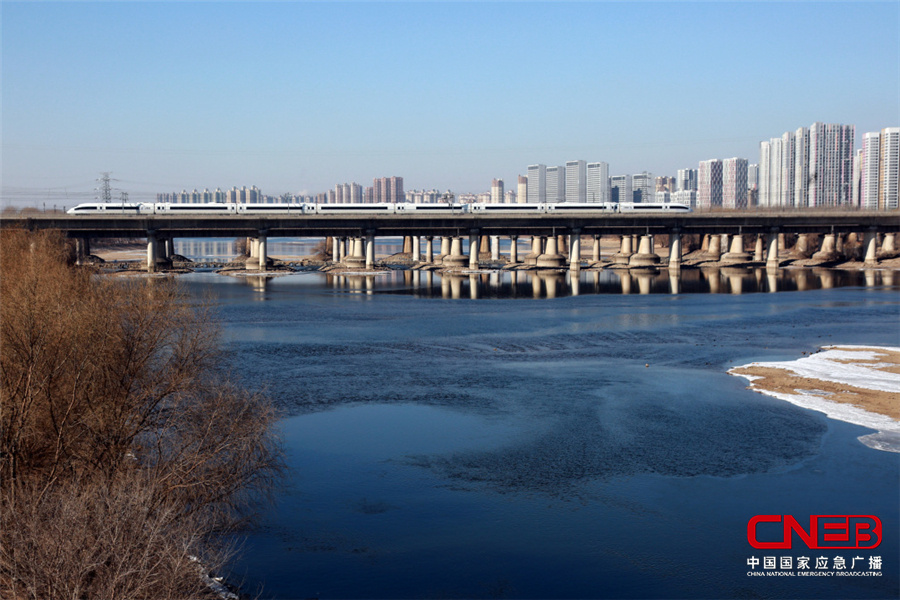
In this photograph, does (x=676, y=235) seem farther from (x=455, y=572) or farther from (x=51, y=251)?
(x=455, y=572)

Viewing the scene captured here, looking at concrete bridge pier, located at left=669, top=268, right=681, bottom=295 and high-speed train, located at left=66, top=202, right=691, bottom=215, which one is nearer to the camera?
concrete bridge pier, located at left=669, top=268, right=681, bottom=295

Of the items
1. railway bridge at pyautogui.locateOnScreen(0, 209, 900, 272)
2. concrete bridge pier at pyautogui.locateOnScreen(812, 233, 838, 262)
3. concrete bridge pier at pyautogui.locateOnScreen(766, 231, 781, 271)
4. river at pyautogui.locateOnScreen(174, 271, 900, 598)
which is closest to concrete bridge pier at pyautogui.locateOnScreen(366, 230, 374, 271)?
railway bridge at pyautogui.locateOnScreen(0, 209, 900, 272)

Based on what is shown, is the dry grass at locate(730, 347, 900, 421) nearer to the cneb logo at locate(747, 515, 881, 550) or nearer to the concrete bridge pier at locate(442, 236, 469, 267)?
the cneb logo at locate(747, 515, 881, 550)

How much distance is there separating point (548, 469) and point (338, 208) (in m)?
96.0

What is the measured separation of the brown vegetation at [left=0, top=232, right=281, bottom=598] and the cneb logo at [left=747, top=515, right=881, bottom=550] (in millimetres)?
12200

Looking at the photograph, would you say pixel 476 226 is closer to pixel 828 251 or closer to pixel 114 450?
A: pixel 828 251

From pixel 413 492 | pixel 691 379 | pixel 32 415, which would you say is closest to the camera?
pixel 32 415

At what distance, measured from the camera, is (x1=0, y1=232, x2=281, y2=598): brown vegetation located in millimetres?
12070

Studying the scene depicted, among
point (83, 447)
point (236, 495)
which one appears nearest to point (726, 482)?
point (236, 495)

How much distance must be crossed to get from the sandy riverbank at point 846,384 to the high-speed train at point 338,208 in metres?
77.5

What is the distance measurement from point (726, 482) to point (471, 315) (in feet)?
134

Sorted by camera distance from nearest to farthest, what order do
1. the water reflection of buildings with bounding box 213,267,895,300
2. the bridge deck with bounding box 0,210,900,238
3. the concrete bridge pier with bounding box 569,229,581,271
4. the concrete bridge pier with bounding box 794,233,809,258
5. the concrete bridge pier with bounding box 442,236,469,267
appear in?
the water reflection of buildings with bounding box 213,267,895,300, the bridge deck with bounding box 0,210,900,238, the concrete bridge pier with bounding box 569,229,581,271, the concrete bridge pier with bounding box 442,236,469,267, the concrete bridge pier with bounding box 794,233,809,258

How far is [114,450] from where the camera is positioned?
18031mm

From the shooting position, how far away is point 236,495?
786 inches
